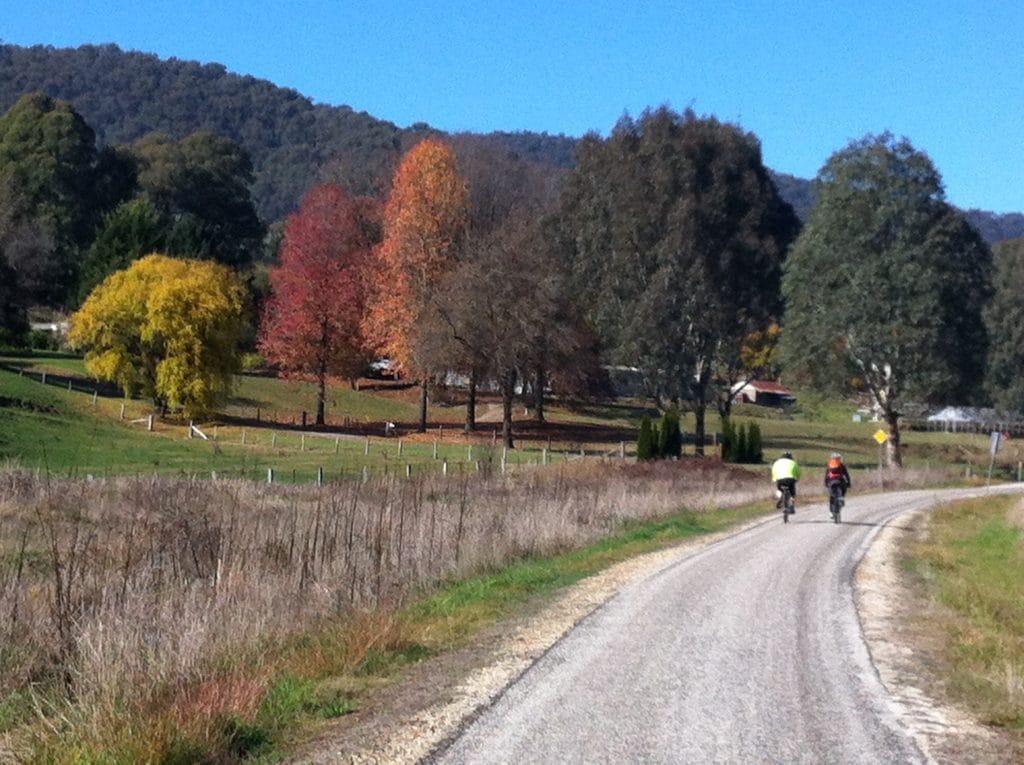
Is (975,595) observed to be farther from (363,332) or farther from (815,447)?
(815,447)

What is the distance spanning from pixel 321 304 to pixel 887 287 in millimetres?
28415

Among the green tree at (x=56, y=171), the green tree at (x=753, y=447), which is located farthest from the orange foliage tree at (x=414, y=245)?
the green tree at (x=56, y=171)

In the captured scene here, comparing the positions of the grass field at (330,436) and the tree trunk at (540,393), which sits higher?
the tree trunk at (540,393)

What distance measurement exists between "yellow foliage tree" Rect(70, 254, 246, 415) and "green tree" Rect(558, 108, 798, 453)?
57.1 ft

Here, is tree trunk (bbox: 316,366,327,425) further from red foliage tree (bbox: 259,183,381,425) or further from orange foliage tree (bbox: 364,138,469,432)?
orange foliage tree (bbox: 364,138,469,432)

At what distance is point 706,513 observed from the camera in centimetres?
3306

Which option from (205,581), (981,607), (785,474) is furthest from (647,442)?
(205,581)

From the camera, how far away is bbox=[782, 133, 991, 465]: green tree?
183 feet

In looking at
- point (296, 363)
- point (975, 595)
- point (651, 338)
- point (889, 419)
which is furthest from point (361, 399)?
point (975, 595)

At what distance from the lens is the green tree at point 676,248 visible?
5731cm

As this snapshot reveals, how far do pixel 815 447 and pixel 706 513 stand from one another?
128ft

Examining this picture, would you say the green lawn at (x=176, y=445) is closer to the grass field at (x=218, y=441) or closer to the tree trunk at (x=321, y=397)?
the grass field at (x=218, y=441)

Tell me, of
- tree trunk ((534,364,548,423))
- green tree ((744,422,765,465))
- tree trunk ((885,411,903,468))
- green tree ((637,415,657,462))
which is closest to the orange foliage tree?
tree trunk ((534,364,548,423))

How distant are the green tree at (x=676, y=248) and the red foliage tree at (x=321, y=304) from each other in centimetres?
1226
